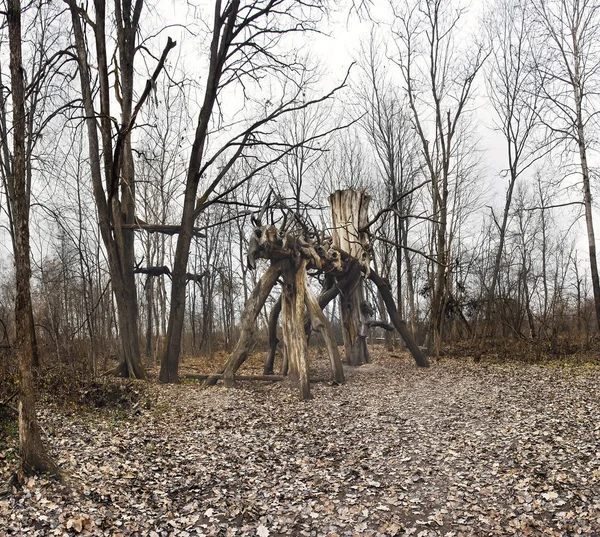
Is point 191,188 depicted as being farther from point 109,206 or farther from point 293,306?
point 293,306

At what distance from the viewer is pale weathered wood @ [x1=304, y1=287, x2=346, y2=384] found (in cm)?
1105

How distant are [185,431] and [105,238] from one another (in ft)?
18.1

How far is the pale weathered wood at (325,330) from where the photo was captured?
11.0 m

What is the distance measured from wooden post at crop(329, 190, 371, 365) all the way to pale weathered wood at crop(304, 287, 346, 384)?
324cm

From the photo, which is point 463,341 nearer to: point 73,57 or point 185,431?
point 185,431

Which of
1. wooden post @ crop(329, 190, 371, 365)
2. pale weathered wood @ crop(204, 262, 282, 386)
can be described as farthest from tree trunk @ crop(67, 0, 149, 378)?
wooden post @ crop(329, 190, 371, 365)

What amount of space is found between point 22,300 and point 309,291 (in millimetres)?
7416

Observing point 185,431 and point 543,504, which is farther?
point 185,431

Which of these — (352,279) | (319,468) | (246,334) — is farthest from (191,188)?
(319,468)

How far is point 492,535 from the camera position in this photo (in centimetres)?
415

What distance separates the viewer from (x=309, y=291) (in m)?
11.5

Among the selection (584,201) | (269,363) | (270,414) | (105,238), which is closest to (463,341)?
(584,201)

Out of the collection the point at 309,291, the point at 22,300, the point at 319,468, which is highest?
the point at 309,291

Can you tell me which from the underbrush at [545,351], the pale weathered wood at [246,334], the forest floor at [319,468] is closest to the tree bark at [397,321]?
the underbrush at [545,351]
